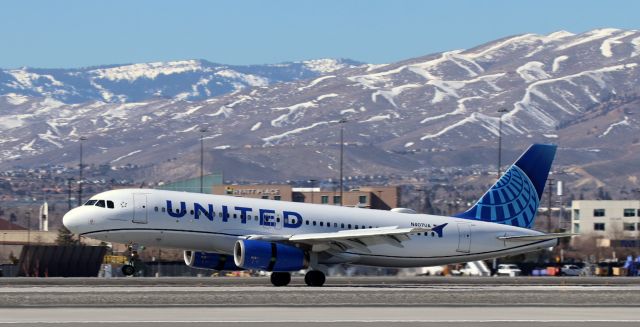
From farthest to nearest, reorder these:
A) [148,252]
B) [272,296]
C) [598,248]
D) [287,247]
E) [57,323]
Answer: [598,248], [148,252], [287,247], [272,296], [57,323]

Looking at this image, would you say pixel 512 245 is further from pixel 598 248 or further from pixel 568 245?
pixel 598 248

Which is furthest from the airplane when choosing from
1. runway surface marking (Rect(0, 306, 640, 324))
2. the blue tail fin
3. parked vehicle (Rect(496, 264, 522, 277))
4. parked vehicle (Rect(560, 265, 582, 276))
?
parked vehicle (Rect(560, 265, 582, 276))

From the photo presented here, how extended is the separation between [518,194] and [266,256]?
17.7m

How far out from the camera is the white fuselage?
70.7 meters

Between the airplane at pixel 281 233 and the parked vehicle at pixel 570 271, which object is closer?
the airplane at pixel 281 233

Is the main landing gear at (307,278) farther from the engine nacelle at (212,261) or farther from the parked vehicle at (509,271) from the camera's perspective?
the parked vehicle at (509,271)

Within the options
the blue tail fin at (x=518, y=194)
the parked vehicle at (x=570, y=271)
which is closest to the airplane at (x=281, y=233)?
the blue tail fin at (x=518, y=194)

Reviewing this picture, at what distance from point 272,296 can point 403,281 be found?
2540 centimetres

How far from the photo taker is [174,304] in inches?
2159

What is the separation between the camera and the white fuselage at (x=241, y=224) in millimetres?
70688

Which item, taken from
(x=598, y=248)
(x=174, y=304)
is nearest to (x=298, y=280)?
(x=174, y=304)

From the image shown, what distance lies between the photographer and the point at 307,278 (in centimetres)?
7194

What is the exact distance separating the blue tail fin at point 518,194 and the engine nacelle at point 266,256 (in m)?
13.1

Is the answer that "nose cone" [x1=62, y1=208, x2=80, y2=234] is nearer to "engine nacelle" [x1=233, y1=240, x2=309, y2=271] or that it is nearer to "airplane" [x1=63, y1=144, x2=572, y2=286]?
"airplane" [x1=63, y1=144, x2=572, y2=286]
